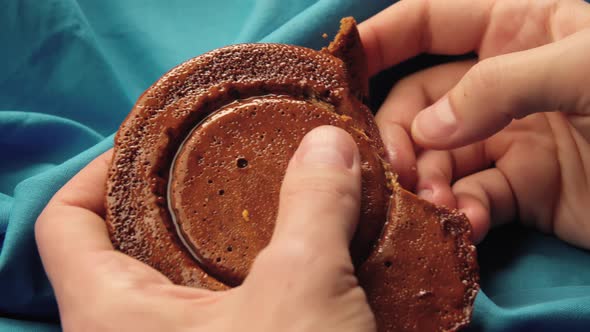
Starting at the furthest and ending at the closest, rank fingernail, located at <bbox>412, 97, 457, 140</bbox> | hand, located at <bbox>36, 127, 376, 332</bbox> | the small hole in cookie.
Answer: fingernail, located at <bbox>412, 97, 457, 140</bbox> < the small hole in cookie < hand, located at <bbox>36, 127, 376, 332</bbox>

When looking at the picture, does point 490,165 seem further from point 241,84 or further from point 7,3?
point 7,3

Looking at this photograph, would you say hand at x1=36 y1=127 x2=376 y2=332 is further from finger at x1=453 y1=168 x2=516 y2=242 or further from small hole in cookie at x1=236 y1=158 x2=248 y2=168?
finger at x1=453 y1=168 x2=516 y2=242

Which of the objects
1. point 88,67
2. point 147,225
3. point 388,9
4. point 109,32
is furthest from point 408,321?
point 109,32

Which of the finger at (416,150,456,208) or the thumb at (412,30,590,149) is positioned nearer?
the thumb at (412,30,590,149)

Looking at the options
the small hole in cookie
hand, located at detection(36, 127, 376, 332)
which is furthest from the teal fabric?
the small hole in cookie

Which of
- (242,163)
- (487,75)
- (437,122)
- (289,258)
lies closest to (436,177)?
(437,122)

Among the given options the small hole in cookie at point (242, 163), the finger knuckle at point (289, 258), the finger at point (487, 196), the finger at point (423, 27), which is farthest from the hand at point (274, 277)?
the finger at point (423, 27)

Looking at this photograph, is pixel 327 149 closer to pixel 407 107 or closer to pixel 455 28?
pixel 407 107
